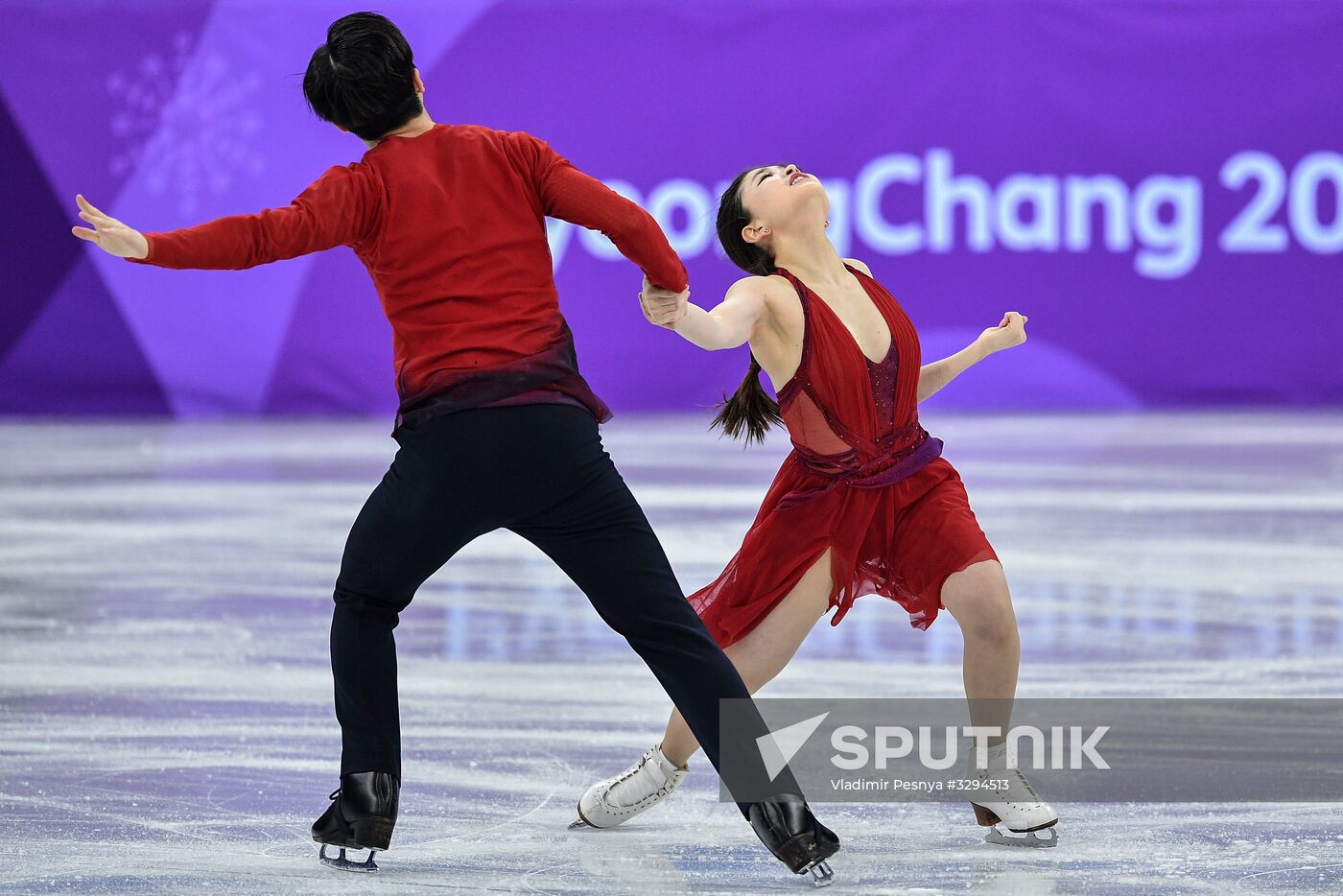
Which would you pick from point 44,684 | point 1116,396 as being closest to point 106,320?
point 1116,396

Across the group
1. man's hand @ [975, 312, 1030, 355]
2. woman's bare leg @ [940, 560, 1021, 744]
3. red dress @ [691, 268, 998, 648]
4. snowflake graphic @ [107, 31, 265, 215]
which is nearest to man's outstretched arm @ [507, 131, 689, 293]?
red dress @ [691, 268, 998, 648]

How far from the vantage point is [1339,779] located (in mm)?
3588

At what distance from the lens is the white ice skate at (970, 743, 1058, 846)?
10.3ft

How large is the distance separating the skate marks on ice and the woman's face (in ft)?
3.62

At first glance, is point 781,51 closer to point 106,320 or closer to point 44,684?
point 106,320

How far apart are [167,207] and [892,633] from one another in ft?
31.8

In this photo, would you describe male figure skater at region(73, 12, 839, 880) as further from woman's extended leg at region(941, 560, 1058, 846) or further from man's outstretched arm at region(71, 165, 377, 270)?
woman's extended leg at region(941, 560, 1058, 846)

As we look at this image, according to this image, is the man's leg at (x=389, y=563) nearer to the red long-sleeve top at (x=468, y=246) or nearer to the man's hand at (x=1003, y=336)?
the red long-sleeve top at (x=468, y=246)

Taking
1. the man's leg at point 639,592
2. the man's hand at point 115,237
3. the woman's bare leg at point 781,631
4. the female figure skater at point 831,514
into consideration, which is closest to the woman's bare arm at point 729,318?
the female figure skater at point 831,514

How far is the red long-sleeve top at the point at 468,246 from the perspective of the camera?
2.88 metres

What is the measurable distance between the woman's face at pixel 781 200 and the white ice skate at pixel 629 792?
998 mm

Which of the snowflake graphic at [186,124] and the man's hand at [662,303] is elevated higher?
the man's hand at [662,303]

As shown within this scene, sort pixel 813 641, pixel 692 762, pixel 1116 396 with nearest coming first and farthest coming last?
pixel 692 762 → pixel 813 641 → pixel 1116 396

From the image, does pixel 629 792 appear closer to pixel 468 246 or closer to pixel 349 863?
pixel 349 863
